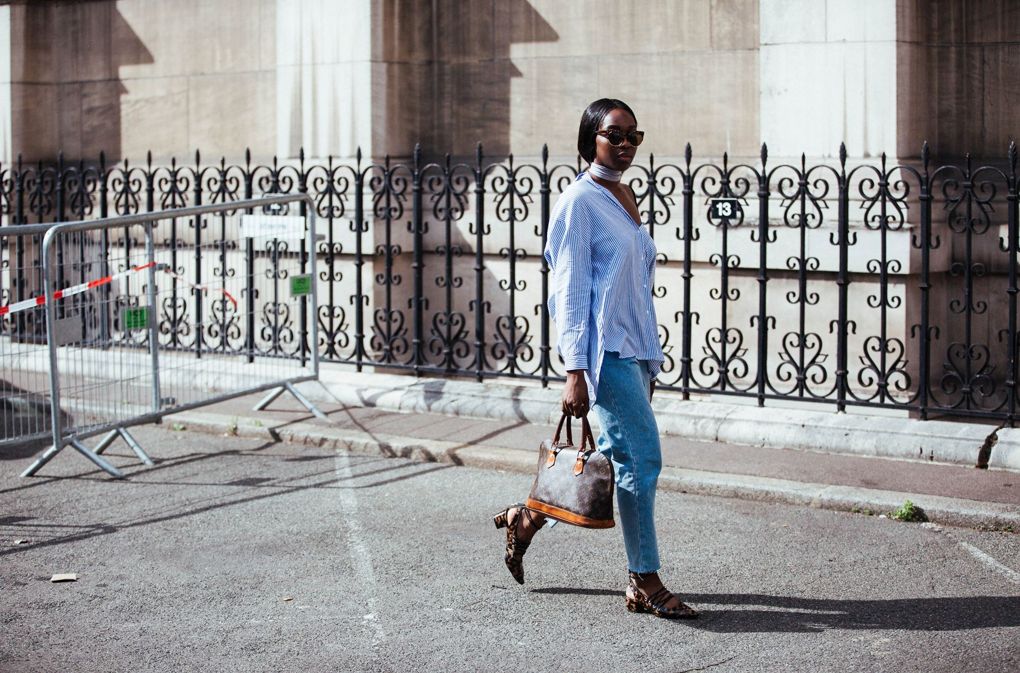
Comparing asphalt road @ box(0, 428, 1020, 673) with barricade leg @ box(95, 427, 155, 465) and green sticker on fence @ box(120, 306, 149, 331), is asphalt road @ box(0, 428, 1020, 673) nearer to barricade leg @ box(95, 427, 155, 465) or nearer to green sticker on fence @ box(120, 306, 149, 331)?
barricade leg @ box(95, 427, 155, 465)

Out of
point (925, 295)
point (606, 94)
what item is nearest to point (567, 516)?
point (925, 295)

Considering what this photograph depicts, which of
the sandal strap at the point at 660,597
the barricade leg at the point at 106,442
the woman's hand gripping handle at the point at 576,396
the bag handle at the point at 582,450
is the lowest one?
the sandal strap at the point at 660,597

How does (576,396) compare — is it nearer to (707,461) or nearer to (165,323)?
(707,461)

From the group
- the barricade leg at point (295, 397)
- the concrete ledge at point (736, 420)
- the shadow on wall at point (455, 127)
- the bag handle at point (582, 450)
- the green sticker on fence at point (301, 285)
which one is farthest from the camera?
the shadow on wall at point (455, 127)

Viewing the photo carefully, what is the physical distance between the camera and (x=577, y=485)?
613cm

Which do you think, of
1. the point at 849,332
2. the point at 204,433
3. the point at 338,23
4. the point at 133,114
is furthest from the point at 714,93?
the point at 133,114

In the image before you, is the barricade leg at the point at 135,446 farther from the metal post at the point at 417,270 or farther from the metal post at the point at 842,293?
the metal post at the point at 842,293

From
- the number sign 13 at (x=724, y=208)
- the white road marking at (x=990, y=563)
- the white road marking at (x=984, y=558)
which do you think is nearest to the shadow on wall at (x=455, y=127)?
the number sign 13 at (x=724, y=208)

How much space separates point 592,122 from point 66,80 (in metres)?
11.0

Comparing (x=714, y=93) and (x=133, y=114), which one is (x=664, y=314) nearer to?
(x=714, y=93)

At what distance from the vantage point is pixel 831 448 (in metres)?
9.22

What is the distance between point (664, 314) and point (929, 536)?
15.1ft

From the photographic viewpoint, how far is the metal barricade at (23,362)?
937cm

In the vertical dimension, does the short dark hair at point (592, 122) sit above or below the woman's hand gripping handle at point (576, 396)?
above
